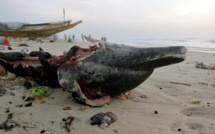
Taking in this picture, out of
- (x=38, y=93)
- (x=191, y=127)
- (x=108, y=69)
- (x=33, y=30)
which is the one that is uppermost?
(x=33, y=30)

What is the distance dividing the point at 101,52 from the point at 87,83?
1.34 ft

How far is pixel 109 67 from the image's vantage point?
2.17 m

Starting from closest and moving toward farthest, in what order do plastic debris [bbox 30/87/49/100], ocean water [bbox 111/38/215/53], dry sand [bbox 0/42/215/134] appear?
dry sand [bbox 0/42/215/134], plastic debris [bbox 30/87/49/100], ocean water [bbox 111/38/215/53]

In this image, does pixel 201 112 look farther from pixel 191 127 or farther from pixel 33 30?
pixel 33 30

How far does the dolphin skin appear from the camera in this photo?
2129mm

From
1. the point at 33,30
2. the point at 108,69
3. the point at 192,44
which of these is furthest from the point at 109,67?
the point at 192,44

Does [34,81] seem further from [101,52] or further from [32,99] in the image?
[101,52]

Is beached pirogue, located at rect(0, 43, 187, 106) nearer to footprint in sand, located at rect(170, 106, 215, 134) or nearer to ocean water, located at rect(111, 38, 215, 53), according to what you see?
footprint in sand, located at rect(170, 106, 215, 134)

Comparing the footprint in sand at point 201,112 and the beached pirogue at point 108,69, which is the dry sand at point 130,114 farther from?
the beached pirogue at point 108,69

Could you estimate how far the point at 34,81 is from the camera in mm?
2973

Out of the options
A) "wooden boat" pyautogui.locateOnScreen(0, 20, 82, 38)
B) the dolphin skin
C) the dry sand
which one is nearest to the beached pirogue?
the dolphin skin

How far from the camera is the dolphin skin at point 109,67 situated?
2.13 meters

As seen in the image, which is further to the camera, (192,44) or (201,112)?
(192,44)

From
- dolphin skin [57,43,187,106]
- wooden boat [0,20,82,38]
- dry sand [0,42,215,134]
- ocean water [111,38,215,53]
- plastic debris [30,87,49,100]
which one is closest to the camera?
dry sand [0,42,215,134]
